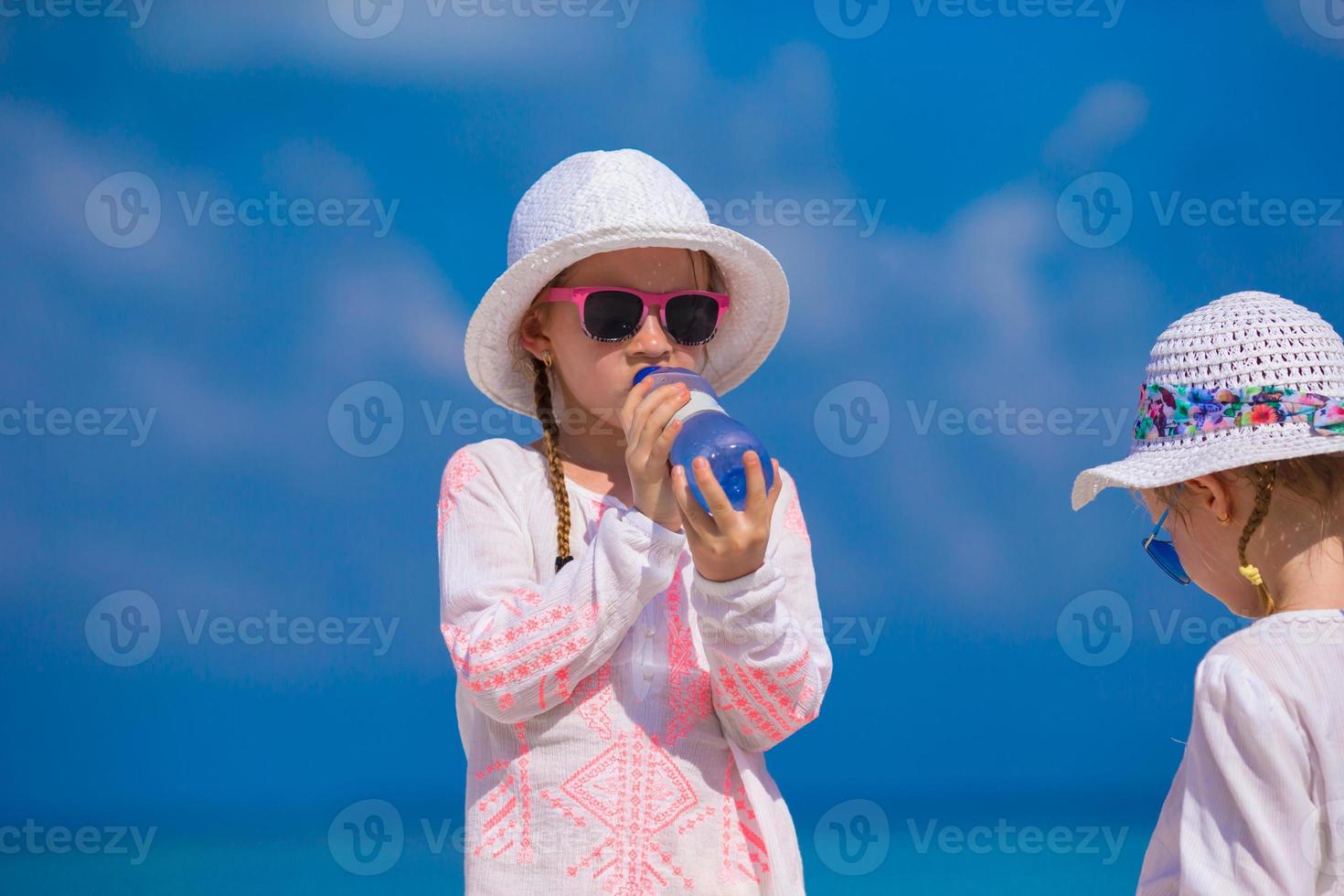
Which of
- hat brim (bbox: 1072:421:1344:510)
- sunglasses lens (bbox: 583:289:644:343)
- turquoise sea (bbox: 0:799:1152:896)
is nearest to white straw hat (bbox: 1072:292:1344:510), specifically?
hat brim (bbox: 1072:421:1344:510)

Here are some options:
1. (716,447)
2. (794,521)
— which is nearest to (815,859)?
(794,521)

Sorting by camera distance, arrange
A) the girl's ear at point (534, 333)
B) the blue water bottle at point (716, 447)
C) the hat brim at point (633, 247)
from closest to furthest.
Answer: the blue water bottle at point (716, 447), the hat brim at point (633, 247), the girl's ear at point (534, 333)

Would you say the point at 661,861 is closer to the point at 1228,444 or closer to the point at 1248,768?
the point at 1248,768

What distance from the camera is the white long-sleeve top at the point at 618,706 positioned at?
1622mm

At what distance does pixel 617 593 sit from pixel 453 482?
341 millimetres

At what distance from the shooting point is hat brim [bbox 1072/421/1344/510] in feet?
4.86

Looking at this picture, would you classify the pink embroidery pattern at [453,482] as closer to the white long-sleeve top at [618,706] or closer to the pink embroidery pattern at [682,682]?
the white long-sleeve top at [618,706]

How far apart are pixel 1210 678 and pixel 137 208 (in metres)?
4.32

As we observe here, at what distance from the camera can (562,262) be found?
182cm

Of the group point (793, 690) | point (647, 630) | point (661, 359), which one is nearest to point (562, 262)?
point (661, 359)

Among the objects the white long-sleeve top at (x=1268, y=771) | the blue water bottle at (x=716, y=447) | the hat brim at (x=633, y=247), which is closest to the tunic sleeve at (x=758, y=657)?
the blue water bottle at (x=716, y=447)

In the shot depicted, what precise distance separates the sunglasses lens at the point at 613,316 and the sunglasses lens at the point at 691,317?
0.05 m

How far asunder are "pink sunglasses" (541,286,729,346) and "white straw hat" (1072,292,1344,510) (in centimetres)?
57

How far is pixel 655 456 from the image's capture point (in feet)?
5.43
